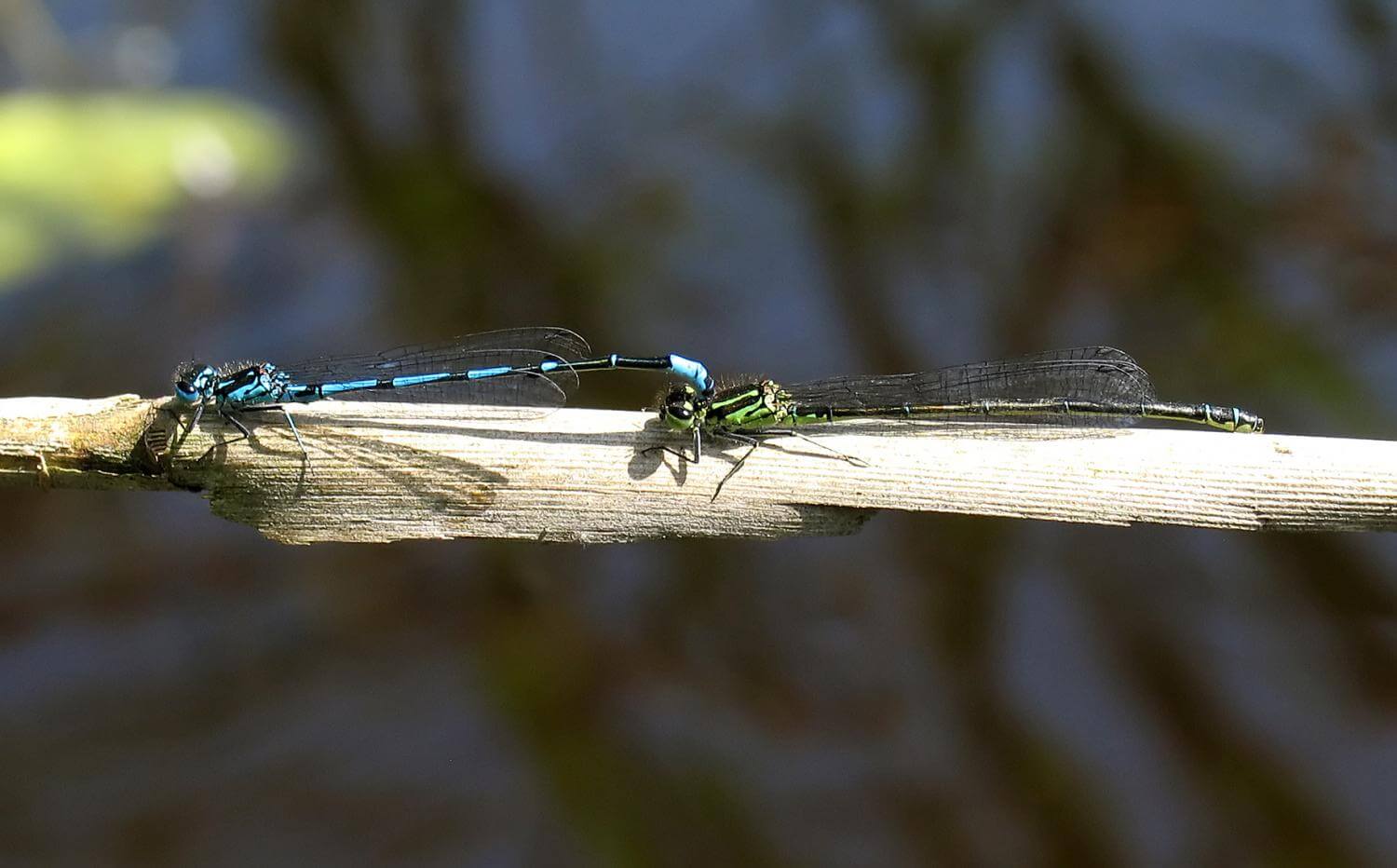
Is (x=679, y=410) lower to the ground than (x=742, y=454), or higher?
higher

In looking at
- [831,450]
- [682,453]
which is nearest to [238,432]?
[682,453]

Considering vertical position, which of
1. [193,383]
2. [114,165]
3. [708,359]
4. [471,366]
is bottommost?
[193,383]

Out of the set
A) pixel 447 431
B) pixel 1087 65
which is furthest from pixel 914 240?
pixel 447 431

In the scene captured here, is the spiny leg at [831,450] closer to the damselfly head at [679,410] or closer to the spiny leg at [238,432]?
the damselfly head at [679,410]

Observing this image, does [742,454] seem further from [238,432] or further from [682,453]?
[238,432]

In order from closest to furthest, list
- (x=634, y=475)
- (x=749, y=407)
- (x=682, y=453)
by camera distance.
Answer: (x=634, y=475), (x=682, y=453), (x=749, y=407)

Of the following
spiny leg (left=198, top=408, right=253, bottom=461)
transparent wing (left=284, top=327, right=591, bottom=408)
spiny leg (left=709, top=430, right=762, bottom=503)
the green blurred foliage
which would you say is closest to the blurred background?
the green blurred foliage

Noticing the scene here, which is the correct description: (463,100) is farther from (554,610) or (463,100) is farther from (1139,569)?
(1139,569)

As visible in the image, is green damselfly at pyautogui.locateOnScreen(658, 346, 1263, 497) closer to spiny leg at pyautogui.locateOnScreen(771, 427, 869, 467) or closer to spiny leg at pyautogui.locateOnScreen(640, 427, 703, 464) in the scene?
spiny leg at pyautogui.locateOnScreen(771, 427, 869, 467)
